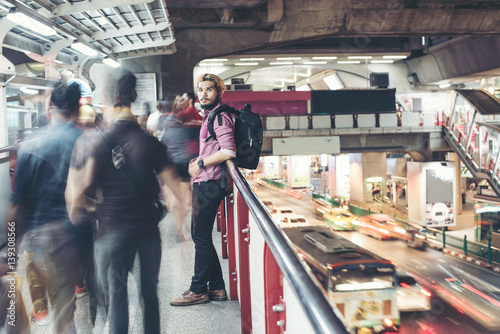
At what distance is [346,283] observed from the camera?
948cm

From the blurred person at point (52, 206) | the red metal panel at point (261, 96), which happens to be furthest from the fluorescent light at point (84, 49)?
the red metal panel at point (261, 96)

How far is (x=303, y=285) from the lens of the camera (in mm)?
1162

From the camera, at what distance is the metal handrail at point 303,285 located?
981 mm

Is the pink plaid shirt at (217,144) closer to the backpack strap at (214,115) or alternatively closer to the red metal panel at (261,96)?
the backpack strap at (214,115)

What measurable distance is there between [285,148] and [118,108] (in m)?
17.9

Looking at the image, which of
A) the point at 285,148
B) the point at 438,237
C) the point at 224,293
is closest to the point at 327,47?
the point at 285,148

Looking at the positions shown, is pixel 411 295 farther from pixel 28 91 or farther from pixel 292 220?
pixel 28 91

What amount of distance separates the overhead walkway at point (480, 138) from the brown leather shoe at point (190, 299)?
1615 cm

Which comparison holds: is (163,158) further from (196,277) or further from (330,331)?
(330,331)

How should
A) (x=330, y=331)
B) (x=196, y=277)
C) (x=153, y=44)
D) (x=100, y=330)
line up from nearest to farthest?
(x=330, y=331), (x=100, y=330), (x=196, y=277), (x=153, y=44)

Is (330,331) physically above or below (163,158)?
below

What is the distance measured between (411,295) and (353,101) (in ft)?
46.5

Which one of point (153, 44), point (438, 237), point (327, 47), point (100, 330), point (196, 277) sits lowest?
point (438, 237)

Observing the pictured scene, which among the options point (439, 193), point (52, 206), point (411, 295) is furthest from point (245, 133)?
point (439, 193)
